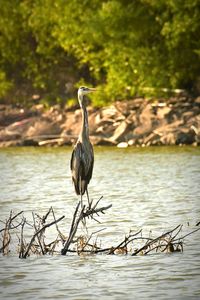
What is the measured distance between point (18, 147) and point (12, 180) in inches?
508

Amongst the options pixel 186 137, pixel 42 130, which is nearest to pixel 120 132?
pixel 186 137

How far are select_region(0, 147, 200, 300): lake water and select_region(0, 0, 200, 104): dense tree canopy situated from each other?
5062mm

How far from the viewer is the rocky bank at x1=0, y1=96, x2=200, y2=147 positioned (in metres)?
34.8

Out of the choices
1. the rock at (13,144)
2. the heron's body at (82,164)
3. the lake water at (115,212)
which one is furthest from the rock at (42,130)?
the heron's body at (82,164)

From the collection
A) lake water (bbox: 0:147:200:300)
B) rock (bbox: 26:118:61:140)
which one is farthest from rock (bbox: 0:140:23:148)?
lake water (bbox: 0:147:200:300)

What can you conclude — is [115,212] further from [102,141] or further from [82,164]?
[102,141]

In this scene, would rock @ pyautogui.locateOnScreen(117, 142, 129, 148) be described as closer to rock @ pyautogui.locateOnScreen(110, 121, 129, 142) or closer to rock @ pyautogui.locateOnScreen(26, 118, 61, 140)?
rock @ pyautogui.locateOnScreen(110, 121, 129, 142)

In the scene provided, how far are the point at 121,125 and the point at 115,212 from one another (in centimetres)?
1904

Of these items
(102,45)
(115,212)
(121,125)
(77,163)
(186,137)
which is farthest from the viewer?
(102,45)

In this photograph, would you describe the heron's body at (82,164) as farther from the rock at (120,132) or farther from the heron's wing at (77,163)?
the rock at (120,132)

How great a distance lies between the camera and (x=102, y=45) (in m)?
40.2

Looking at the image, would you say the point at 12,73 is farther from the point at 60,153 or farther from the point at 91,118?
the point at 60,153

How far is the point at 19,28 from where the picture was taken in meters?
44.2

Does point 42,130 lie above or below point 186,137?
below
